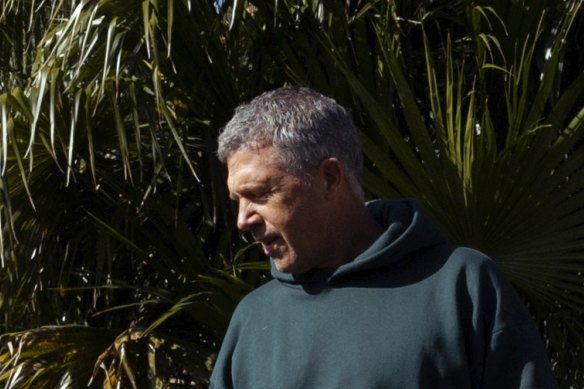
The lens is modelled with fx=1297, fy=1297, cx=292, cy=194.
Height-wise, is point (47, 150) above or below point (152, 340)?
above

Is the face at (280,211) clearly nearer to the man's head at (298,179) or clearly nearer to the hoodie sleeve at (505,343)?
the man's head at (298,179)

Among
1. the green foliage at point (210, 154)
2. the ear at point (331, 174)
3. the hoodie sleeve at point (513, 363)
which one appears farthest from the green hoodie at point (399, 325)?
the green foliage at point (210, 154)

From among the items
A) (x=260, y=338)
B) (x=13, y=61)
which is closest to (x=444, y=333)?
(x=260, y=338)

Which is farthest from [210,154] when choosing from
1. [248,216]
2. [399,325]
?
[399,325]

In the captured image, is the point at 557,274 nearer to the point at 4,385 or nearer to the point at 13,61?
the point at 4,385

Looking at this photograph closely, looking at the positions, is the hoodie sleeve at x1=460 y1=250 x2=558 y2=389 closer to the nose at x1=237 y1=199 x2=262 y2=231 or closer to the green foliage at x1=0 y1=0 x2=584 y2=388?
the nose at x1=237 y1=199 x2=262 y2=231

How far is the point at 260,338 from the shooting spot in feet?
6.88

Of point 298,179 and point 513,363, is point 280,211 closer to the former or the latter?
point 298,179

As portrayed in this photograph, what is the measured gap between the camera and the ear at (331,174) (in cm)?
201

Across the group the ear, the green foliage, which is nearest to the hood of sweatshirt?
the ear

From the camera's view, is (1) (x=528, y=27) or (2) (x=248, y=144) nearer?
(2) (x=248, y=144)

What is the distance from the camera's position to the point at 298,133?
2.01 m

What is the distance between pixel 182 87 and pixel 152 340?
2.68 ft

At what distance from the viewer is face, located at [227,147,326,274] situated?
78.5 inches
